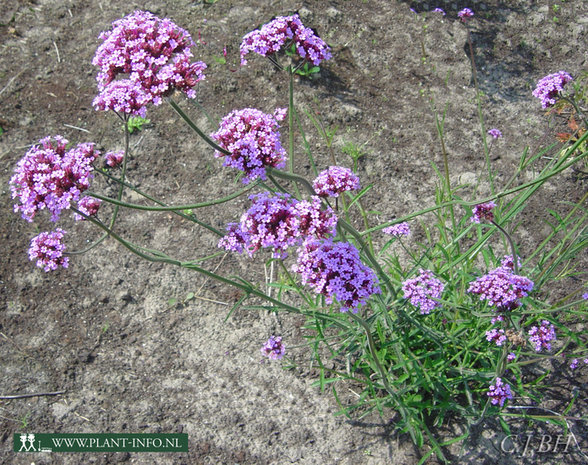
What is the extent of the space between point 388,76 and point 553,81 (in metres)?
2.39

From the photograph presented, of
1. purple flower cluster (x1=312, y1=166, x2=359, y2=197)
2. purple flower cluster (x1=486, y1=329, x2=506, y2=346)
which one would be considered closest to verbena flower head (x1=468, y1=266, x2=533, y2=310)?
purple flower cluster (x1=486, y1=329, x2=506, y2=346)

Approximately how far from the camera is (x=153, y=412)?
3.35 metres

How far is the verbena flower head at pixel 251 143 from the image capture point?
6.82 ft

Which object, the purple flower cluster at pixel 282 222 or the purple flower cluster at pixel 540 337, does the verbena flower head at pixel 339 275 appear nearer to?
the purple flower cluster at pixel 282 222

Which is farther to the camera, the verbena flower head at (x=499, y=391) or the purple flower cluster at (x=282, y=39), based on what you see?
the verbena flower head at (x=499, y=391)

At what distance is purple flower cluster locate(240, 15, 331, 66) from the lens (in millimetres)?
2361

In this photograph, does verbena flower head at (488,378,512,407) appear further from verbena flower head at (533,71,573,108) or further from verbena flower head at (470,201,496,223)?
verbena flower head at (533,71,573,108)

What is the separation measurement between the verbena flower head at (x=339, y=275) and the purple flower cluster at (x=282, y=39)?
2.76ft

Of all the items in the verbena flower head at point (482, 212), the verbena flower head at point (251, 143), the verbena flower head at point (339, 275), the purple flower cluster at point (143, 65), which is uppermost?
the purple flower cluster at point (143, 65)

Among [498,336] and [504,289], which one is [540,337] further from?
[504,289]

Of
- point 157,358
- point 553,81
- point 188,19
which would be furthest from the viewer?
point 188,19

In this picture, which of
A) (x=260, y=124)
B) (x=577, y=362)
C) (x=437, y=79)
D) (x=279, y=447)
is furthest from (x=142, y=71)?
(x=437, y=79)

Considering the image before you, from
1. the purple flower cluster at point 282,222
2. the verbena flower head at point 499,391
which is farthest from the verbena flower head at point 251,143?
the verbena flower head at point 499,391

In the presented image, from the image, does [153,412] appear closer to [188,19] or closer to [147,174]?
[147,174]
